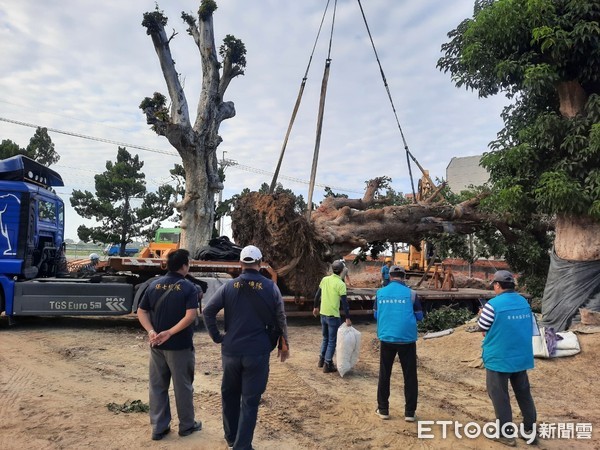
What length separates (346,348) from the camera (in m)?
6.53

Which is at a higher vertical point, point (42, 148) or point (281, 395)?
point (42, 148)

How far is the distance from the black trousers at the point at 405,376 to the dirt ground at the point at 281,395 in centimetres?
18

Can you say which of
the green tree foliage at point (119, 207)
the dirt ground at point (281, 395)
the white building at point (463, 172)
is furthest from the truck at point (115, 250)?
the white building at point (463, 172)

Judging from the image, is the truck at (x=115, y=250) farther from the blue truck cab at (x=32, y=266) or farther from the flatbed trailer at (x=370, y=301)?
the flatbed trailer at (x=370, y=301)

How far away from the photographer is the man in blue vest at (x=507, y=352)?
4277 millimetres

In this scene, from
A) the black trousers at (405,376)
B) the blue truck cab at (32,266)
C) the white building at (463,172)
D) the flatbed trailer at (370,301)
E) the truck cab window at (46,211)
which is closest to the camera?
the black trousers at (405,376)

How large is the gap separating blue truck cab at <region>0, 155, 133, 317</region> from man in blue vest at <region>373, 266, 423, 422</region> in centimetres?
621

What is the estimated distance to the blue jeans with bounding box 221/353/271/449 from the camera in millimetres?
3666

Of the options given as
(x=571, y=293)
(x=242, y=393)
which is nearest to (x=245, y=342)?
(x=242, y=393)

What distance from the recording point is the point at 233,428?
3.86 m

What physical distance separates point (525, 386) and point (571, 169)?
4.99m
